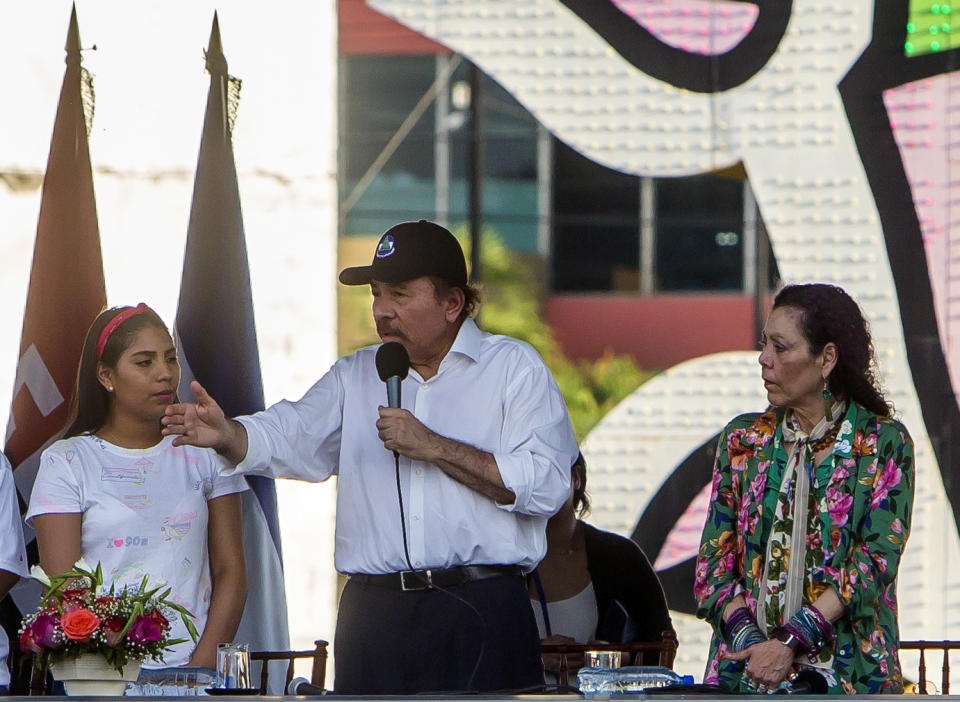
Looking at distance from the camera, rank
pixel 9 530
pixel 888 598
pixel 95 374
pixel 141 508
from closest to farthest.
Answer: pixel 888 598 → pixel 9 530 → pixel 141 508 → pixel 95 374

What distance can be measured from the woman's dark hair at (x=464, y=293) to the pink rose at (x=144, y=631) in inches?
39.4

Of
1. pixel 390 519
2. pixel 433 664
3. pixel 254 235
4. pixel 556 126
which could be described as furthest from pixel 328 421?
pixel 556 126

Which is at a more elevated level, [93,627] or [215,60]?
[215,60]

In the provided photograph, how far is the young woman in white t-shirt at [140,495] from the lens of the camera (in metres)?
3.29

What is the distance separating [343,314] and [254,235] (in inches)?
12.9

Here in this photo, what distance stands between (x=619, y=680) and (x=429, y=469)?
0.85 metres

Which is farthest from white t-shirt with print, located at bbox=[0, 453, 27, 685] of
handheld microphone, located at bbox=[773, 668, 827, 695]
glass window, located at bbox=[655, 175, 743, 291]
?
glass window, located at bbox=[655, 175, 743, 291]

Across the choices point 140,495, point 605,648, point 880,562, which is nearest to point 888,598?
point 880,562

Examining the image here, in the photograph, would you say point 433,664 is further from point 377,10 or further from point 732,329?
point 377,10

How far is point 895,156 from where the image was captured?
4.05 metres

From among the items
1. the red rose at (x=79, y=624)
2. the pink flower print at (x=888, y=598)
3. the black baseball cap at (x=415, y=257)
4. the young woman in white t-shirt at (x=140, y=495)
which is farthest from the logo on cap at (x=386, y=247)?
the pink flower print at (x=888, y=598)

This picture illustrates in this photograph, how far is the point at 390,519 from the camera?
3121 millimetres

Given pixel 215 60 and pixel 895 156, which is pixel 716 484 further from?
pixel 215 60

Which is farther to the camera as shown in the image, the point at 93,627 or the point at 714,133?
the point at 714,133
